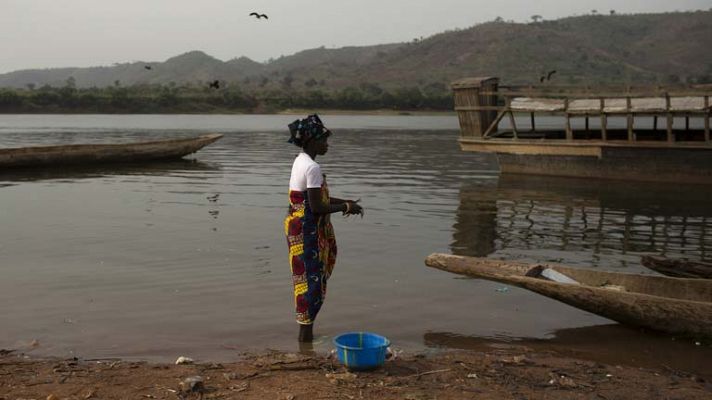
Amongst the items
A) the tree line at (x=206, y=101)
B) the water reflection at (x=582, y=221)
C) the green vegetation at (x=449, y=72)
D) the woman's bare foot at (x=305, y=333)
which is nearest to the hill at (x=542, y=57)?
the green vegetation at (x=449, y=72)

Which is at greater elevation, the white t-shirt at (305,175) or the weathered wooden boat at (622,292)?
the white t-shirt at (305,175)

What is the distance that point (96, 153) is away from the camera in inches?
893

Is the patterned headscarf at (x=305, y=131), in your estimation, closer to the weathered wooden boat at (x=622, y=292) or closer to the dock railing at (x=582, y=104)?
the weathered wooden boat at (x=622, y=292)

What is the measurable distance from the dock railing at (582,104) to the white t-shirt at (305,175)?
43.5 feet

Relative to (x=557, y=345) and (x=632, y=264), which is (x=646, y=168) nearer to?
(x=632, y=264)

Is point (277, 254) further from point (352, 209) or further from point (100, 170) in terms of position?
point (100, 170)

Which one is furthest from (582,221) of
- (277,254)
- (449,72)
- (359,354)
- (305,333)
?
(449,72)

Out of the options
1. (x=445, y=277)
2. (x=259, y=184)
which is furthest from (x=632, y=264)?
(x=259, y=184)

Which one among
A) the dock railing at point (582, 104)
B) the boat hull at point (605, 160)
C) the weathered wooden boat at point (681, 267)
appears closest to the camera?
the weathered wooden boat at point (681, 267)

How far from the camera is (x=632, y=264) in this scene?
9727 millimetres

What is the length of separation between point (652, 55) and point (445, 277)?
14320 centimetres

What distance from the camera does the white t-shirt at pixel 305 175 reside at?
537cm

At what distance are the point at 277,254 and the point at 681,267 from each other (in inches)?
198

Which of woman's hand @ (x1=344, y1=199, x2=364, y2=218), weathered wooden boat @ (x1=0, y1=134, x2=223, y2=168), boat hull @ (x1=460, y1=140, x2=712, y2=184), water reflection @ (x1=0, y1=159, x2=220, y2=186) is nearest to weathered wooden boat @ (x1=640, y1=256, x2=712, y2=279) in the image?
woman's hand @ (x1=344, y1=199, x2=364, y2=218)
